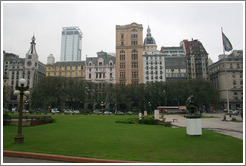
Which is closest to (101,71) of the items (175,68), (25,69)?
(175,68)

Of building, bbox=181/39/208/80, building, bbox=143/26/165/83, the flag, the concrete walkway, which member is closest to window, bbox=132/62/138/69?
building, bbox=143/26/165/83

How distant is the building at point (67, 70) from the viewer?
90.1m

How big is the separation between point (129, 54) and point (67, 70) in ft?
102

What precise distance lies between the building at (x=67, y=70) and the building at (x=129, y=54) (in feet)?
59.7

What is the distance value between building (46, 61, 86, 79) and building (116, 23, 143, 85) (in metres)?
18.2

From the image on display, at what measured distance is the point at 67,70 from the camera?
9138 centimetres

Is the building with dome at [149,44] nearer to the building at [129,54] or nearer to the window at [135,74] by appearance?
the building at [129,54]

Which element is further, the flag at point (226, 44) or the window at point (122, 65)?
the window at point (122, 65)

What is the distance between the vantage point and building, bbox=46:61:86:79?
90137 millimetres

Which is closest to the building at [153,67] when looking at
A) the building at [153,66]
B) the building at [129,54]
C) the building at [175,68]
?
the building at [153,66]

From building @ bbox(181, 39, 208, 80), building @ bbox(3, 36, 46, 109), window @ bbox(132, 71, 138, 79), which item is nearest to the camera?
window @ bbox(132, 71, 138, 79)

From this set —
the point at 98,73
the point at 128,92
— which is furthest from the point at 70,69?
the point at 128,92

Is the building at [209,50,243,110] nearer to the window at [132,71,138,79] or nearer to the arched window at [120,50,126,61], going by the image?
the window at [132,71,138,79]

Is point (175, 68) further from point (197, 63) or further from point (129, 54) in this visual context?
point (129, 54)
